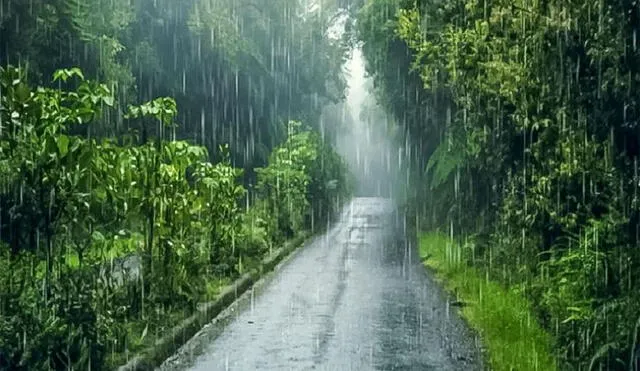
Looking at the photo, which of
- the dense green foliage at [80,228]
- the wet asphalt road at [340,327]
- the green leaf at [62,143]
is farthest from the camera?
the wet asphalt road at [340,327]

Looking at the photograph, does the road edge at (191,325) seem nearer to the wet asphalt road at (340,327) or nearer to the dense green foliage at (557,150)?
the wet asphalt road at (340,327)

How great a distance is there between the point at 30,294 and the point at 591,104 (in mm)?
5797

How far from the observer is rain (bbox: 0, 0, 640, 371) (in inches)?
332

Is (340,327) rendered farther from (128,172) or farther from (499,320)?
(128,172)

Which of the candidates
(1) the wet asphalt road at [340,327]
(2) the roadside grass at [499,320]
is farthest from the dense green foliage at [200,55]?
(2) the roadside grass at [499,320]

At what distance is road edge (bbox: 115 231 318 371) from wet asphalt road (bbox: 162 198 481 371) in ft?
0.53

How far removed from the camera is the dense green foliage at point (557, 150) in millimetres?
8422

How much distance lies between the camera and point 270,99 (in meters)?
39.8

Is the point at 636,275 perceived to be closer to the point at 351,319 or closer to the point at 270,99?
the point at 351,319

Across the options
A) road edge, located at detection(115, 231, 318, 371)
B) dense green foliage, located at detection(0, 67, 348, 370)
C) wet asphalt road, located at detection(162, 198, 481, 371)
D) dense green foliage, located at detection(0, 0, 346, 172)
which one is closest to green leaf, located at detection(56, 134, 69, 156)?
dense green foliage, located at detection(0, 67, 348, 370)

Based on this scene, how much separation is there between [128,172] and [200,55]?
2200 cm

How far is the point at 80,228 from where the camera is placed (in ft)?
29.9

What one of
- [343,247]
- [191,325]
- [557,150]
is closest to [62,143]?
[191,325]

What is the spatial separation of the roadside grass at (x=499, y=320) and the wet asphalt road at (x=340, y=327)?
252 mm
